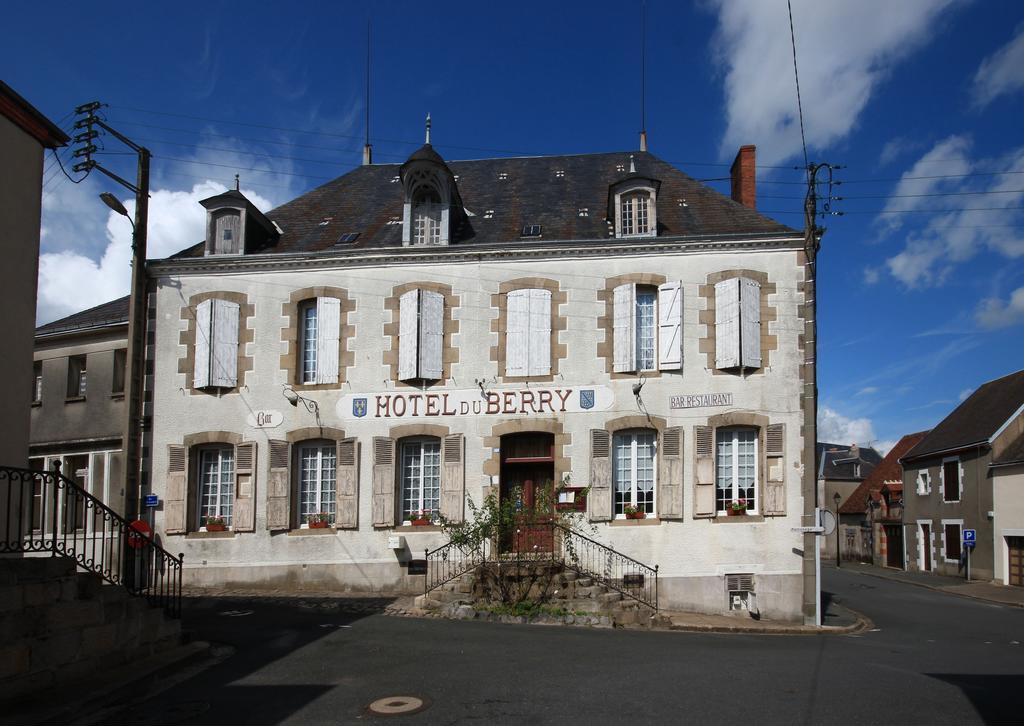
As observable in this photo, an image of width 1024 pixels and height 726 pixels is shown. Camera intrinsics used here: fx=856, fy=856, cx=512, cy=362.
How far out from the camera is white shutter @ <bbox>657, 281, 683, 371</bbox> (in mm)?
16266

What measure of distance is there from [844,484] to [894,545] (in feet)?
41.4

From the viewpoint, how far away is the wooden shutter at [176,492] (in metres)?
16.9

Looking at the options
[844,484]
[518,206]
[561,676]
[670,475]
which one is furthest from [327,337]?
[844,484]

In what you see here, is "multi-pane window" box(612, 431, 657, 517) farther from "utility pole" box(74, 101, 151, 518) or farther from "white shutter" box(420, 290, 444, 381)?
"utility pole" box(74, 101, 151, 518)

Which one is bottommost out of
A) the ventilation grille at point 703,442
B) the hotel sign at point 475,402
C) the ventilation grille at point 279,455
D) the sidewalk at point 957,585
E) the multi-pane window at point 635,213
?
the sidewalk at point 957,585

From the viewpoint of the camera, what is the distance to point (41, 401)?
19297mm

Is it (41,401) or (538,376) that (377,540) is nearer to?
(538,376)

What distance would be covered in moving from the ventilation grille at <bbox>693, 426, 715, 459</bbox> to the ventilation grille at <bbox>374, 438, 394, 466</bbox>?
583cm

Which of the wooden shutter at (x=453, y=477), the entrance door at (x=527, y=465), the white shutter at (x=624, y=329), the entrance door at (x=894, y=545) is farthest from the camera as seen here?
the entrance door at (x=894, y=545)

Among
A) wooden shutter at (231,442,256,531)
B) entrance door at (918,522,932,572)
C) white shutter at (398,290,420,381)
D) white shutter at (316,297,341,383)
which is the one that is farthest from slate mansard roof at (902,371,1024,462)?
wooden shutter at (231,442,256,531)

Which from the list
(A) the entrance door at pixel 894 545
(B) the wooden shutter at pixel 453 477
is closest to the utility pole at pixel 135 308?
(B) the wooden shutter at pixel 453 477

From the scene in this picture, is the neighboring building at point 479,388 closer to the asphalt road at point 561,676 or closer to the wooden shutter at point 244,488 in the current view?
the wooden shutter at point 244,488

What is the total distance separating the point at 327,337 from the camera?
17156 mm

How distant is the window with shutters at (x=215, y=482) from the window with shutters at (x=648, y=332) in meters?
8.05
